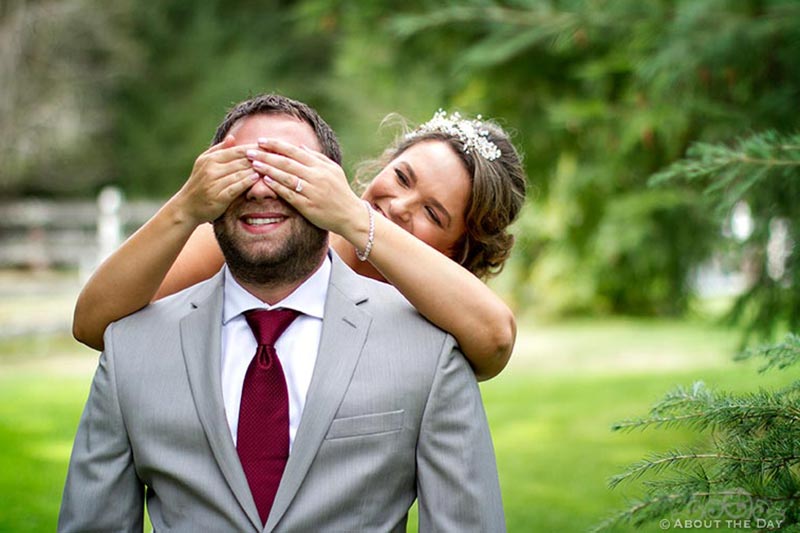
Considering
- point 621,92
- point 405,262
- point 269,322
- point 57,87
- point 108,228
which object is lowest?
point 269,322

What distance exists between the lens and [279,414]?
236 centimetres

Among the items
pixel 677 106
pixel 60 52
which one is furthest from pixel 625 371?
pixel 60 52

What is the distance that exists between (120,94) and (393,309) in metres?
25.2

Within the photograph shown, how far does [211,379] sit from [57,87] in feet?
74.1

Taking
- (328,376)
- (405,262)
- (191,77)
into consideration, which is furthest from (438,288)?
(191,77)

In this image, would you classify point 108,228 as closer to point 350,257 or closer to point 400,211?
point 350,257

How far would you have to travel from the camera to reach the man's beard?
233 centimetres

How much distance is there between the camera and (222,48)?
27.8 m

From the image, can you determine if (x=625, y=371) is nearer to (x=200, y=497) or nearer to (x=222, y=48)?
(x=200, y=497)

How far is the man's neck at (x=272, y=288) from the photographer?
2441 millimetres

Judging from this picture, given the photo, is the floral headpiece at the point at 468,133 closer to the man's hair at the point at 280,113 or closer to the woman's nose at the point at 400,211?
the woman's nose at the point at 400,211

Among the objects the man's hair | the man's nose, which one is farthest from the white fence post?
the man's nose

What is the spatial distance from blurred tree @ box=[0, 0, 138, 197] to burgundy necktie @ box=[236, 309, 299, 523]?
21.7 meters

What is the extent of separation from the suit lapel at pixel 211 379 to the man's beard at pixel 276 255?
0.37 feet
